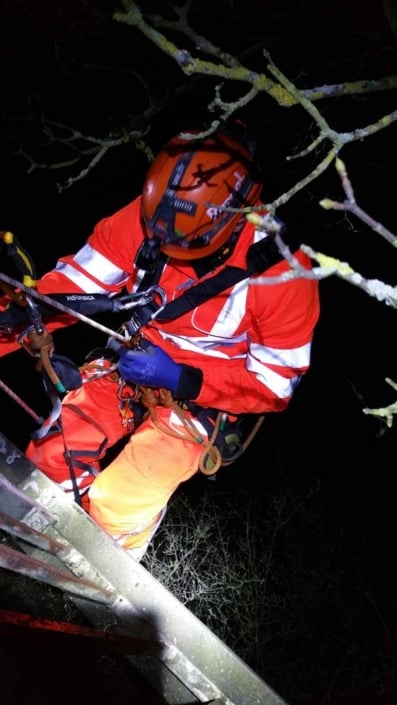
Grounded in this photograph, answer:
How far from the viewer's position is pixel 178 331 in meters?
2.85

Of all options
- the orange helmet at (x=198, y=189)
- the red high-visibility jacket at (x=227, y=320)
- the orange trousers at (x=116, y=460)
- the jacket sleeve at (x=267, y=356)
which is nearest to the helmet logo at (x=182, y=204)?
the orange helmet at (x=198, y=189)

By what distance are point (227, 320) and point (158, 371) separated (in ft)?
1.39

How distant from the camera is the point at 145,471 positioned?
2754 mm

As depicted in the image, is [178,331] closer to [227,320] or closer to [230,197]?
[227,320]

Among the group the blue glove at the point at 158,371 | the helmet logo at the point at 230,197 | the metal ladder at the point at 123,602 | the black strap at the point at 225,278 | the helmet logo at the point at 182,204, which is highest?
the helmet logo at the point at 182,204

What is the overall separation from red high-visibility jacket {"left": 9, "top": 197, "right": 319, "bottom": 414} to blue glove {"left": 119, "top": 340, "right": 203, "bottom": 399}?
0.10m

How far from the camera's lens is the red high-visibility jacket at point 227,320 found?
2.56 m

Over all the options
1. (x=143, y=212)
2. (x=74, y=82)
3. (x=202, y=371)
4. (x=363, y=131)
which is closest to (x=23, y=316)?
(x=143, y=212)

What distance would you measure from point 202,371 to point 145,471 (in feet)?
1.91

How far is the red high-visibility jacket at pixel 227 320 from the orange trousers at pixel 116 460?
1.07 feet

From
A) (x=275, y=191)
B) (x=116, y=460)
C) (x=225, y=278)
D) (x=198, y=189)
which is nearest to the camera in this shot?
(x=198, y=189)

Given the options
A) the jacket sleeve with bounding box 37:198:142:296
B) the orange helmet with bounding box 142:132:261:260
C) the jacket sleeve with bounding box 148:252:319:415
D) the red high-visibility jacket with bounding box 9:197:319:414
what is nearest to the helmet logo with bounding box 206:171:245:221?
the orange helmet with bounding box 142:132:261:260

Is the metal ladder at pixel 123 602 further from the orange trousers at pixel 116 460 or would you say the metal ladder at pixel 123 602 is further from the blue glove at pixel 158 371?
the blue glove at pixel 158 371

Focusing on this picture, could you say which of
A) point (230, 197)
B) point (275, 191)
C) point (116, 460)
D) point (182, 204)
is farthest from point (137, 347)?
point (275, 191)
